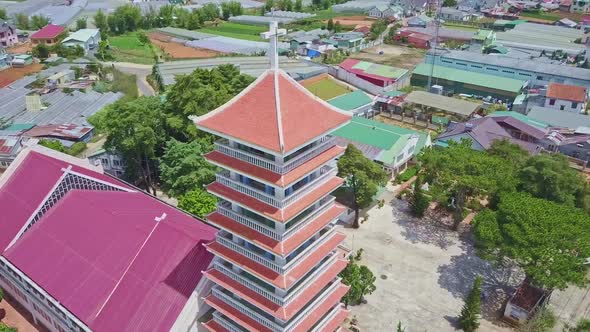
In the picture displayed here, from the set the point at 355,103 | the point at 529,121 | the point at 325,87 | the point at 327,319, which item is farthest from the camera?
the point at 325,87

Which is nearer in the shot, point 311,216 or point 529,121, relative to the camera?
point 311,216

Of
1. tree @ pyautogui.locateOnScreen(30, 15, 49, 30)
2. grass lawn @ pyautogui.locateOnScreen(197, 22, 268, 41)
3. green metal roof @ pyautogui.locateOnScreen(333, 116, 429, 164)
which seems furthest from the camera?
grass lawn @ pyautogui.locateOnScreen(197, 22, 268, 41)

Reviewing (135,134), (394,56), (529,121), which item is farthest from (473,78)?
(135,134)

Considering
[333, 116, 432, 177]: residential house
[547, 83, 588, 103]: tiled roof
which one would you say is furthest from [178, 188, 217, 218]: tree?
[547, 83, 588, 103]: tiled roof

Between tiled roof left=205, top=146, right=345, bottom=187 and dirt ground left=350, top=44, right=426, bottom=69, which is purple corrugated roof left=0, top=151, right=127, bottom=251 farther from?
dirt ground left=350, top=44, right=426, bottom=69

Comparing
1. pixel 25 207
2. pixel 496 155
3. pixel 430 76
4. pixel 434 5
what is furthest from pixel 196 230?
pixel 434 5

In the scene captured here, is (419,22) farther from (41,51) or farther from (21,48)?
(21,48)

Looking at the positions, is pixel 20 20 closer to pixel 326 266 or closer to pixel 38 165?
pixel 38 165

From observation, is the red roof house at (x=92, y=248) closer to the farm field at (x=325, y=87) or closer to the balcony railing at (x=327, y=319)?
the balcony railing at (x=327, y=319)
